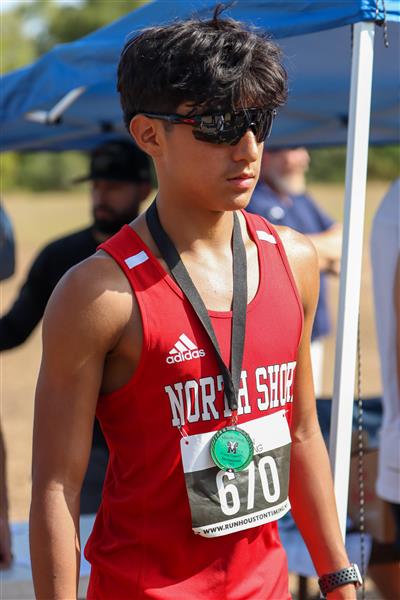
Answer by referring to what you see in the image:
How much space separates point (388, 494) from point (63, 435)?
5.96 feet

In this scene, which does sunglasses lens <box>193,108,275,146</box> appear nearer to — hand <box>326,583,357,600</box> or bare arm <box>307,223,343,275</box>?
hand <box>326,583,357,600</box>

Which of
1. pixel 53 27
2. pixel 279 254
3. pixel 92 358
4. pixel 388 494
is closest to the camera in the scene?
pixel 92 358

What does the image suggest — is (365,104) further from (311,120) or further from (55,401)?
(311,120)

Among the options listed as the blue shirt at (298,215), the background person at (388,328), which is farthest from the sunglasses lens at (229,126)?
the blue shirt at (298,215)

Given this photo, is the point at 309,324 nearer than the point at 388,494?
Yes

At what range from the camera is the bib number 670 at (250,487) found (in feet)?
6.72

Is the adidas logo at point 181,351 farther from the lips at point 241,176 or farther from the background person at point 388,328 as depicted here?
the background person at point 388,328

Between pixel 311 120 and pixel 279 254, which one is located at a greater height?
pixel 311 120

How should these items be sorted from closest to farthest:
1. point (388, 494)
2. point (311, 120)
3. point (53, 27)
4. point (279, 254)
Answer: point (279, 254) < point (388, 494) < point (311, 120) < point (53, 27)

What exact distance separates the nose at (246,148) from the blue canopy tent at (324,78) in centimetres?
58

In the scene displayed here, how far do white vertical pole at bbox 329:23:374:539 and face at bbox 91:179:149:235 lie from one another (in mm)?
2060

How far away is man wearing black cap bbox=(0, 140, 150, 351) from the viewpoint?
4.52m

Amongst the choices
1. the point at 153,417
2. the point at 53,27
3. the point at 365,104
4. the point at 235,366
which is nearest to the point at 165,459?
the point at 153,417

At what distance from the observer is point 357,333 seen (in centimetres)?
276
